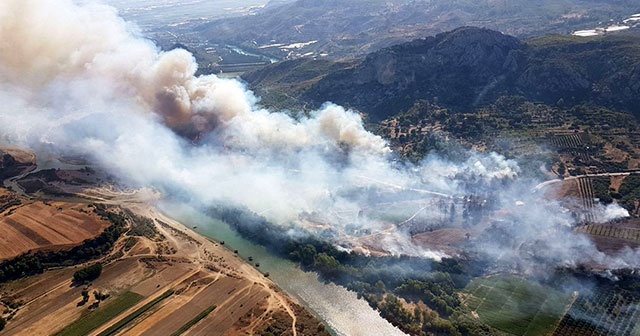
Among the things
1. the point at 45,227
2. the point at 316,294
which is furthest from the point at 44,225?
the point at 316,294

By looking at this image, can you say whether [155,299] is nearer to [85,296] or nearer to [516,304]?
[85,296]

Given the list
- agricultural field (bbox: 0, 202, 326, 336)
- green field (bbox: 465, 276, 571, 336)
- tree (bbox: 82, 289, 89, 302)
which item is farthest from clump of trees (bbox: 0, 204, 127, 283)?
green field (bbox: 465, 276, 571, 336)

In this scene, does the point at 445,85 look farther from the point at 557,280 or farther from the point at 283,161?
the point at 557,280

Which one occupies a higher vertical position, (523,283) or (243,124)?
(243,124)

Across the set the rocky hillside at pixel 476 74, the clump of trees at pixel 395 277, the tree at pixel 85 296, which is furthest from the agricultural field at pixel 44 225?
the rocky hillside at pixel 476 74

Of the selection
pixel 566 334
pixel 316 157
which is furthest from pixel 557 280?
pixel 316 157

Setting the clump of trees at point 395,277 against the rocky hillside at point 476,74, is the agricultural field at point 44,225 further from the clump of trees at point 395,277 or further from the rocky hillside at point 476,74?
the rocky hillside at point 476,74

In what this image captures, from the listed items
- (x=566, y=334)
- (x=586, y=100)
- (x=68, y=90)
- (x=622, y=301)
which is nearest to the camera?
(x=566, y=334)

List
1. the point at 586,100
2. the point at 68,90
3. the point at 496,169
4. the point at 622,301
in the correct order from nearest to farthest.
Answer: the point at 622,301 → the point at 496,169 → the point at 68,90 → the point at 586,100

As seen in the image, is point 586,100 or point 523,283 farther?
point 586,100
